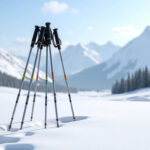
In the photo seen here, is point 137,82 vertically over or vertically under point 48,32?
over

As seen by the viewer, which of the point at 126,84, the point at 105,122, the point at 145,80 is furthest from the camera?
the point at 126,84

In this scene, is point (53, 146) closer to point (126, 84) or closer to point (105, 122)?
point (105, 122)

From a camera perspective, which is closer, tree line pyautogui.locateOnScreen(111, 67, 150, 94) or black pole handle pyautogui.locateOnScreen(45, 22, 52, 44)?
black pole handle pyautogui.locateOnScreen(45, 22, 52, 44)

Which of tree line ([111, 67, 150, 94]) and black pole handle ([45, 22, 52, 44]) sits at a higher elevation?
tree line ([111, 67, 150, 94])

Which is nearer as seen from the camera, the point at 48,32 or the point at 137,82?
the point at 48,32

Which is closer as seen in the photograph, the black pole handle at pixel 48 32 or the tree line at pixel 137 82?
the black pole handle at pixel 48 32

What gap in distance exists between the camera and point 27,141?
18.2 ft

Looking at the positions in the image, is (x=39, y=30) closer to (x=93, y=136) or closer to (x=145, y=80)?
(x=93, y=136)

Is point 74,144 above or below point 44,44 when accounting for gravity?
below

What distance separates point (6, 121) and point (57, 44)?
3758mm

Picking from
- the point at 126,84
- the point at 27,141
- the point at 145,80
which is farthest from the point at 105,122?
the point at 126,84

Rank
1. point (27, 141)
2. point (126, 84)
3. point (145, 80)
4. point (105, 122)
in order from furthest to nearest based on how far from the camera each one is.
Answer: point (126, 84)
point (145, 80)
point (105, 122)
point (27, 141)

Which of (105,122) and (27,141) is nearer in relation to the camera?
(27,141)

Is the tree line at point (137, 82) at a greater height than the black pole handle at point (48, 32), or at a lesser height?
greater
